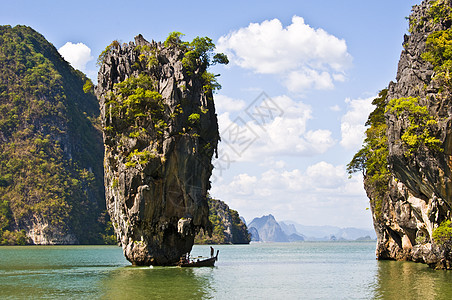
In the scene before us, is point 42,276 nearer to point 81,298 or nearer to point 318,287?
point 81,298

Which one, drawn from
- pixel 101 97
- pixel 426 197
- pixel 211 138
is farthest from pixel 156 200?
pixel 426 197

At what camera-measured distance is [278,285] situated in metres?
37.3

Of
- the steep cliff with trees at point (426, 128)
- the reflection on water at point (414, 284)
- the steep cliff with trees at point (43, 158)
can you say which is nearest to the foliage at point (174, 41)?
the steep cliff with trees at point (426, 128)

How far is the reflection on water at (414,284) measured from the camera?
30.1 meters

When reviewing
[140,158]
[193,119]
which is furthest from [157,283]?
[193,119]

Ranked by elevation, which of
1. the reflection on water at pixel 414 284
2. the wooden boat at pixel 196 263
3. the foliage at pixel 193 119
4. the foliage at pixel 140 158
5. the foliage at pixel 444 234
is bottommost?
the reflection on water at pixel 414 284

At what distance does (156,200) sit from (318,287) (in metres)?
17.6

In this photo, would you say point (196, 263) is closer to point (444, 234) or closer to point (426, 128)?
point (444, 234)

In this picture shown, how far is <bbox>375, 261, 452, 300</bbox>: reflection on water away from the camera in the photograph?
30.1 metres

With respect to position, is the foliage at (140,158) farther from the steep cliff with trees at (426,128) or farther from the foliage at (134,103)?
the steep cliff with trees at (426,128)

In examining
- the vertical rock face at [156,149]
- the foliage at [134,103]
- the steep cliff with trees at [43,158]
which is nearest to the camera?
the vertical rock face at [156,149]

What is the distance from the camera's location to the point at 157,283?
117 ft

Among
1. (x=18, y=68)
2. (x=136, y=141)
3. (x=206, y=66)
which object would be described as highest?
(x=18, y=68)

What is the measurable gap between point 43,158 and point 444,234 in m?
148
